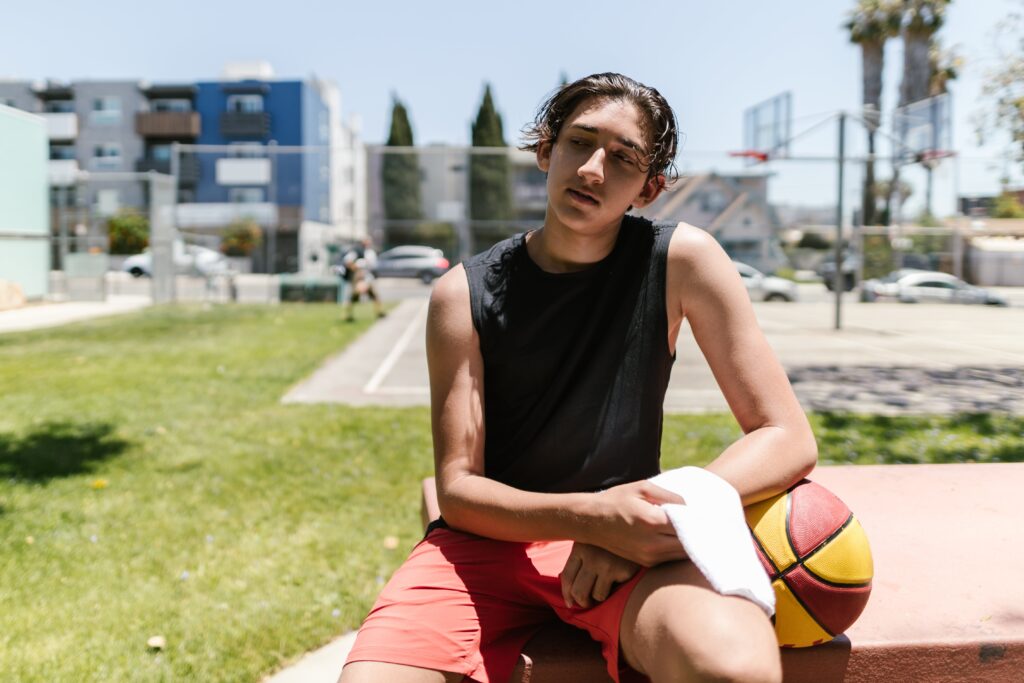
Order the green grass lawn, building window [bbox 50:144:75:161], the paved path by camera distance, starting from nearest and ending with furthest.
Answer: the green grass lawn
the paved path
building window [bbox 50:144:75:161]

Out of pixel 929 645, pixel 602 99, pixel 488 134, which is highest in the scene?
pixel 488 134

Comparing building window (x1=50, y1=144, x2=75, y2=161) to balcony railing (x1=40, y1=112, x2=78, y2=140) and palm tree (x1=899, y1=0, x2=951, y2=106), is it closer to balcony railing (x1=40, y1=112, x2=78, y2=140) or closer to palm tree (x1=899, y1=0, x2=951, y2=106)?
balcony railing (x1=40, y1=112, x2=78, y2=140)

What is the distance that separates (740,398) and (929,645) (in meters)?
0.65

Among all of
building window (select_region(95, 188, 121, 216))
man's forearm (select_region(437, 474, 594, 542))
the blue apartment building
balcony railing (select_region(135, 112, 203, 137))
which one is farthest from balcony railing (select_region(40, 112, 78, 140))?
man's forearm (select_region(437, 474, 594, 542))

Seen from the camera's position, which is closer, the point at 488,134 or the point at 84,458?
the point at 84,458

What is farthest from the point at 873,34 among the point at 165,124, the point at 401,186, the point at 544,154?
the point at 165,124

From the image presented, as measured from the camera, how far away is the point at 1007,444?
239 inches

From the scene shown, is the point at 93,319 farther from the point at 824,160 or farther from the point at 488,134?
the point at 488,134

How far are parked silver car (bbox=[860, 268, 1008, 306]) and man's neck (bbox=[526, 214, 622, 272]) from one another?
1694 cm

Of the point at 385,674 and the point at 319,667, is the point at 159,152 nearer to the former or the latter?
the point at 319,667

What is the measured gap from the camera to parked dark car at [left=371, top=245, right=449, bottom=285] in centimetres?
1889

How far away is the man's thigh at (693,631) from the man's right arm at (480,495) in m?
0.06

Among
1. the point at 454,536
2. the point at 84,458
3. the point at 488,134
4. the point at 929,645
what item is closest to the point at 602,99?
the point at 454,536

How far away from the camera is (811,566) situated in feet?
5.75
